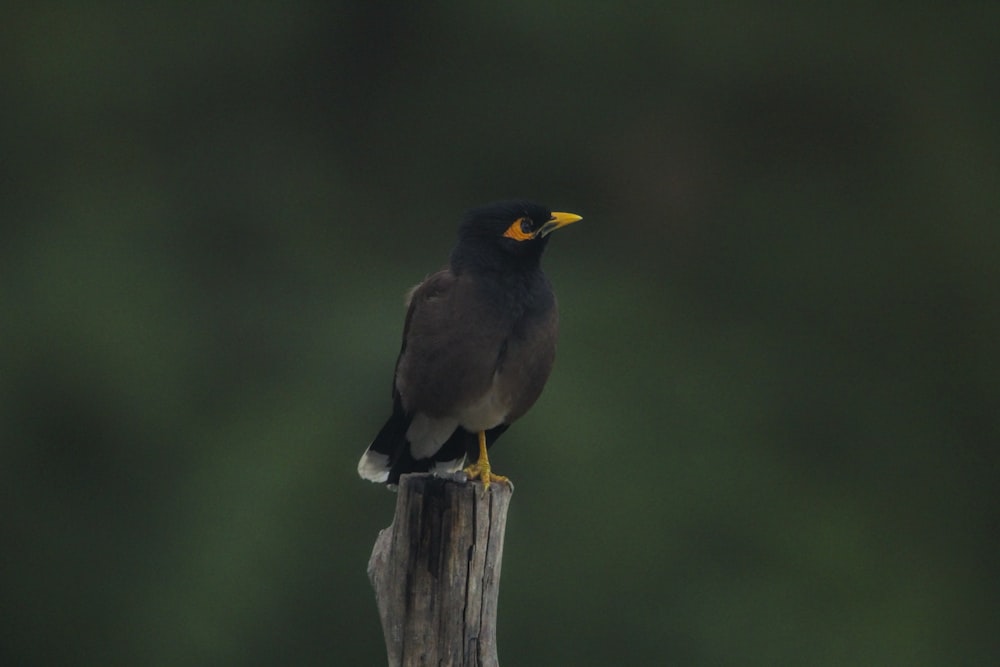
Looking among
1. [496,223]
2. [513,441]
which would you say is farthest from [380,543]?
[513,441]

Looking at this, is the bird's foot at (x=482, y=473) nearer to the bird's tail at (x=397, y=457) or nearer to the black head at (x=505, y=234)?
the bird's tail at (x=397, y=457)

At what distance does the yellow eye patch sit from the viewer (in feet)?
16.1

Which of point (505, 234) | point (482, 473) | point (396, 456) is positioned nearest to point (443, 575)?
point (482, 473)

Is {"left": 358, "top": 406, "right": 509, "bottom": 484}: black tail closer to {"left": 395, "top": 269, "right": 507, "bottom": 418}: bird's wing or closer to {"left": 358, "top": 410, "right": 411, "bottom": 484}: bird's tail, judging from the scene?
{"left": 358, "top": 410, "right": 411, "bottom": 484}: bird's tail

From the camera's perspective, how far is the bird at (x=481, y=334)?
4742 millimetres

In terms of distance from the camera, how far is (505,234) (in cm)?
491

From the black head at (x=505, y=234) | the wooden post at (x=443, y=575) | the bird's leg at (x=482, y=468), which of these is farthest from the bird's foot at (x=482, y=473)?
the wooden post at (x=443, y=575)

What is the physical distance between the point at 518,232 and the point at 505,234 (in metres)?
0.05

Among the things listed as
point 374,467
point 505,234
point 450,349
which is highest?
point 505,234

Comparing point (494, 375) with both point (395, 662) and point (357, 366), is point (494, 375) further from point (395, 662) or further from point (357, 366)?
point (357, 366)

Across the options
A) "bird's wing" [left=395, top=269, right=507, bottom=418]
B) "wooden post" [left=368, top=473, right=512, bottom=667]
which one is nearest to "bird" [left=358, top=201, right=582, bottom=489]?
"bird's wing" [left=395, top=269, right=507, bottom=418]

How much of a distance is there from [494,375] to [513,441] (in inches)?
204

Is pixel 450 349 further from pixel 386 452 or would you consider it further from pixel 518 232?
pixel 386 452

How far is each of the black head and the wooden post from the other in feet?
3.80
